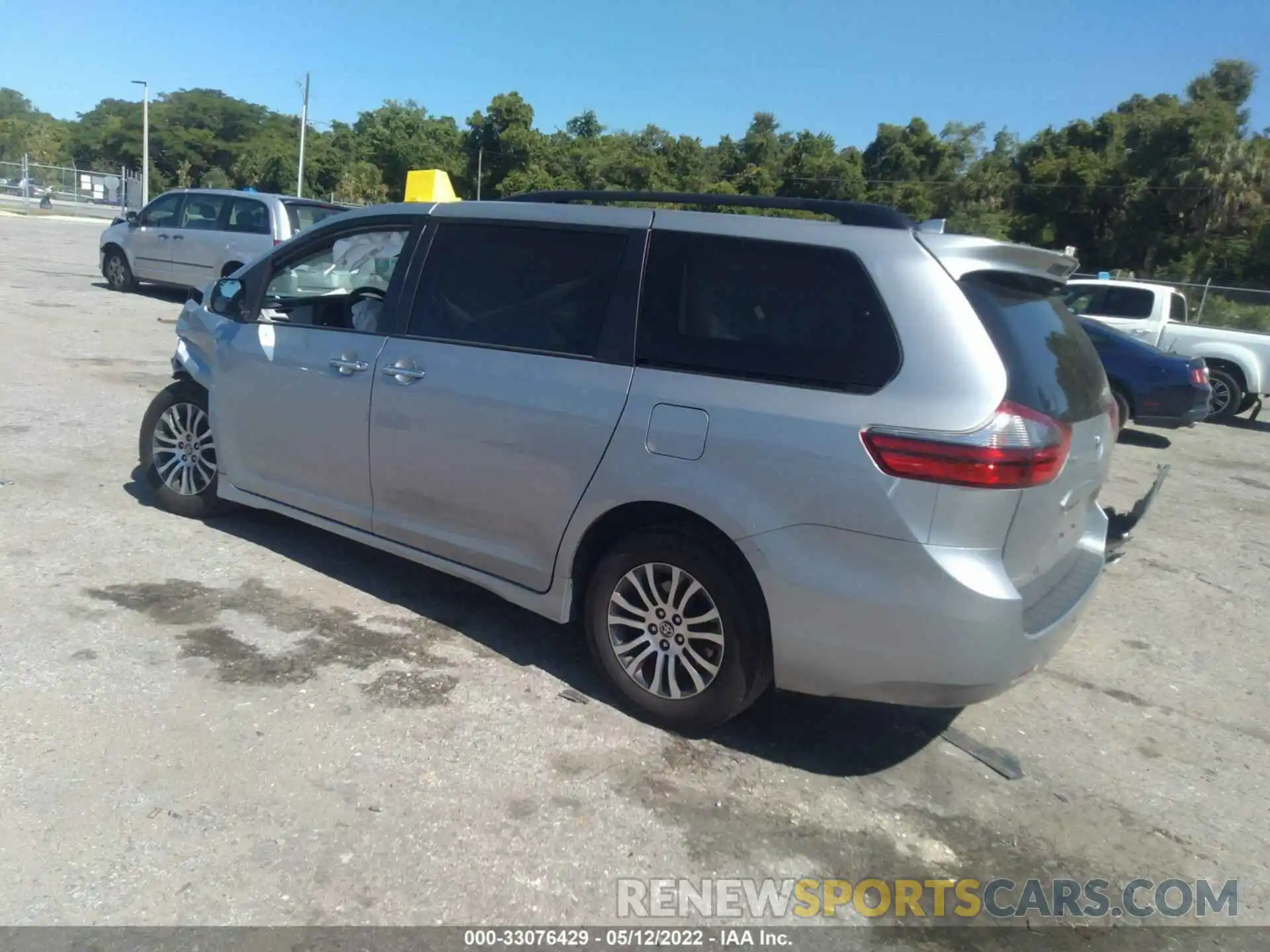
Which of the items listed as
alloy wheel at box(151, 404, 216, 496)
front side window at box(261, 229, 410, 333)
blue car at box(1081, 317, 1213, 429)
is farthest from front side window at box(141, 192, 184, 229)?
blue car at box(1081, 317, 1213, 429)

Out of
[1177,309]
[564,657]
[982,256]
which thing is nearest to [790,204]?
[982,256]

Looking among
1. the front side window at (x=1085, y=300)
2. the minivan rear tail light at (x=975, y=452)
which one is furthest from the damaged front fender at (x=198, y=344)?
the front side window at (x=1085, y=300)

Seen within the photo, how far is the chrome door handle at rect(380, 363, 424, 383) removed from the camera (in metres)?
4.42

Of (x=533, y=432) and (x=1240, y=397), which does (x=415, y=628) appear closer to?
(x=533, y=432)

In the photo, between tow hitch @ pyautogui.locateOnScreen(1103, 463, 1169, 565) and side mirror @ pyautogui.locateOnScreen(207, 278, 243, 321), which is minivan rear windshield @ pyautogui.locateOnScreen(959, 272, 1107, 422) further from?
side mirror @ pyautogui.locateOnScreen(207, 278, 243, 321)

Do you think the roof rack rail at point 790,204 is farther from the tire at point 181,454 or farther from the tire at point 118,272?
the tire at point 118,272

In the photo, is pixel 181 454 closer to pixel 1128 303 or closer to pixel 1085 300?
pixel 1085 300

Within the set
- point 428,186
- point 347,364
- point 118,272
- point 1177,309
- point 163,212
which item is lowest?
point 118,272

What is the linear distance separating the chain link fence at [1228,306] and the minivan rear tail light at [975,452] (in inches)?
954

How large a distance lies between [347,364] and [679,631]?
206 cm

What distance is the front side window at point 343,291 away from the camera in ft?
16.3

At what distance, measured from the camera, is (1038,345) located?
3561mm

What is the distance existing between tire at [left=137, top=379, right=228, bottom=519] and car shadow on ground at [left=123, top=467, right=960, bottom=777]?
184 mm

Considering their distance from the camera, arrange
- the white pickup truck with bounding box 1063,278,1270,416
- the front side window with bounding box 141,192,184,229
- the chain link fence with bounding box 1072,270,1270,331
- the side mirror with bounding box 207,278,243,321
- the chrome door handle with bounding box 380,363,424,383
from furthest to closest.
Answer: the chain link fence with bounding box 1072,270,1270,331, the front side window with bounding box 141,192,184,229, the white pickup truck with bounding box 1063,278,1270,416, the side mirror with bounding box 207,278,243,321, the chrome door handle with bounding box 380,363,424,383
